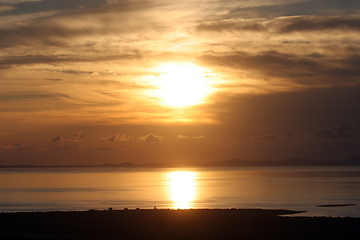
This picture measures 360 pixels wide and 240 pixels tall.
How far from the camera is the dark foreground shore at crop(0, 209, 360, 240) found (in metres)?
27.1

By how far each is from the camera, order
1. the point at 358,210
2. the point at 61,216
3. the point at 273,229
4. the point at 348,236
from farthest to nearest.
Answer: the point at 358,210
the point at 61,216
the point at 273,229
the point at 348,236

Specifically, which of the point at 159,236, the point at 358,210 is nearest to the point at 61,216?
the point at 159,236

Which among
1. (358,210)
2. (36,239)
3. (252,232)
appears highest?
(358,210)

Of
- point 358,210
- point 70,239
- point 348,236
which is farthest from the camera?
point 358,210

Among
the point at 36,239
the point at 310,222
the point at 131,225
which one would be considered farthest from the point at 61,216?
the point at 310,222

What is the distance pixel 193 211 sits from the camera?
40.1m

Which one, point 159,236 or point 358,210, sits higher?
point 358,210

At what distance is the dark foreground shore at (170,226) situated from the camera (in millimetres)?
27078

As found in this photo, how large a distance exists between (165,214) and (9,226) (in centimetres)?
1409

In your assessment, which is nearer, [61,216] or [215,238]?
[215,238]

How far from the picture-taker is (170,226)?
31172 mm

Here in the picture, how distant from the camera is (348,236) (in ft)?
89.1

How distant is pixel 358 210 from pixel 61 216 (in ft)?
119

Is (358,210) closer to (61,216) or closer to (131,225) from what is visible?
(131,225)
